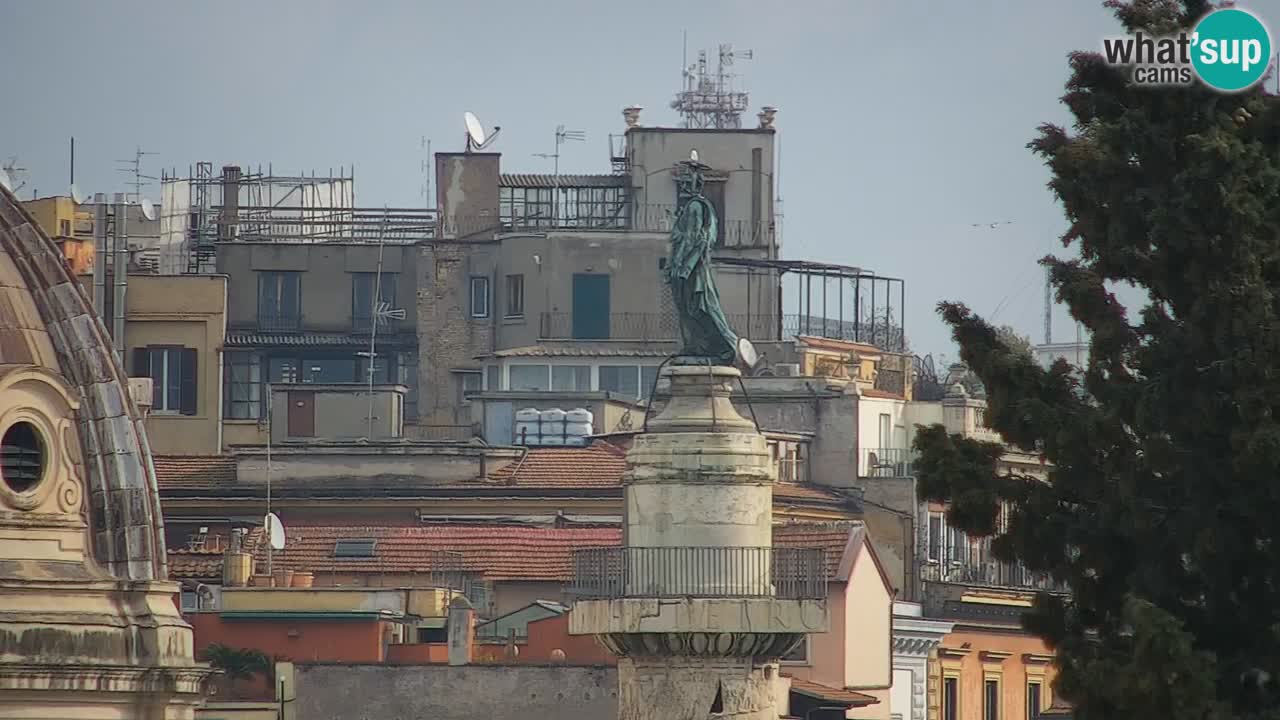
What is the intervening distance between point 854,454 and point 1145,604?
179 ft

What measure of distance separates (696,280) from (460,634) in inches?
304

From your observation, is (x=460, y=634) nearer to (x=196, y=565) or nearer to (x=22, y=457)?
(x=196, y=565)

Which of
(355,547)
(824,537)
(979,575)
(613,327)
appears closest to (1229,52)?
(824,537)

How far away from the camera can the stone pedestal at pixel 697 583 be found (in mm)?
60219

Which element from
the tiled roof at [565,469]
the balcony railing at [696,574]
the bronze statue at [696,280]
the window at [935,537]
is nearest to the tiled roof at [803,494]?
the window at [935,537]

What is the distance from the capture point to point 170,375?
321 ft

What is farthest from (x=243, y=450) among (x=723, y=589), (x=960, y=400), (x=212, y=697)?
(x=723, y=589)

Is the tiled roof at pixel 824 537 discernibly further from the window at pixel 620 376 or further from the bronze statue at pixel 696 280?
the window at pixel 620 376

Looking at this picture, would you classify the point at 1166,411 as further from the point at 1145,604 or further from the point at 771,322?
the point at 771,322

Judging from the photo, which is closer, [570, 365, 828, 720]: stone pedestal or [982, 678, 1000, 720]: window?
[570, 365, 828, 720]: stone pedestal

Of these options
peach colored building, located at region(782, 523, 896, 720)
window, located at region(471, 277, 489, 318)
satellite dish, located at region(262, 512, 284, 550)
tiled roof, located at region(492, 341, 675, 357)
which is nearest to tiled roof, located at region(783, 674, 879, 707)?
peach colored building, located at region(782, 523, 896, 720)

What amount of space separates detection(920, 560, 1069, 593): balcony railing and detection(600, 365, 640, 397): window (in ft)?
35.9

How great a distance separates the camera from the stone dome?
48375 mm

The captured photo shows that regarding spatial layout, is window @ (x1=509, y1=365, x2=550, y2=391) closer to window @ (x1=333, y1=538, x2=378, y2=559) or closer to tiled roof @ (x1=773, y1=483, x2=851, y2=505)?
tiled roof @ (x1=773, y1=483, x2=851, y2=505)
